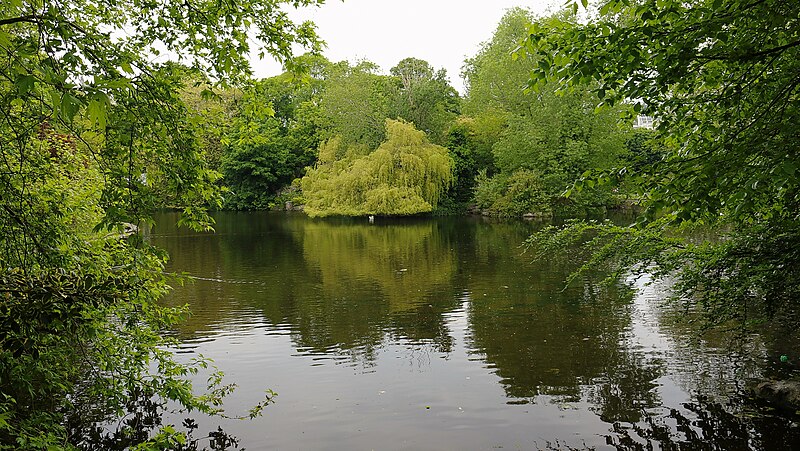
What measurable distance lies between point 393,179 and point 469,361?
27.7 metres

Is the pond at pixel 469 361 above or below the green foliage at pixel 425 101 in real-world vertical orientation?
below

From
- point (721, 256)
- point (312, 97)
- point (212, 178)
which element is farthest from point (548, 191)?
point (212, 178)

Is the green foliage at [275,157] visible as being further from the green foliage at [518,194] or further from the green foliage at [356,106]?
the green foliage at [518,194]

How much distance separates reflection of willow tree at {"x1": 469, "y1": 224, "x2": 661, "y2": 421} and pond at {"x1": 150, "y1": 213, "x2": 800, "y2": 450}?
37 millimetres

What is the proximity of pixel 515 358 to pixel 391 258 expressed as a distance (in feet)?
38.6

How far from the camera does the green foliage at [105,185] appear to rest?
11.4ft

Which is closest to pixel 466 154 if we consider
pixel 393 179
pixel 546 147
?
pixel 393 179

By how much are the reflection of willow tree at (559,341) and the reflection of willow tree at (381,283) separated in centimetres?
102

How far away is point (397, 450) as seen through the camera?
6.33 meters

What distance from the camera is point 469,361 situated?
30.4 feet

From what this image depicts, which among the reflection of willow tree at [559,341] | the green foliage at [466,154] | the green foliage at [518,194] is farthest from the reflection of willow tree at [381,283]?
the green foliage at [466,154]

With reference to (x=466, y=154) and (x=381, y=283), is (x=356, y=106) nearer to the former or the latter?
(x=466, y=154)

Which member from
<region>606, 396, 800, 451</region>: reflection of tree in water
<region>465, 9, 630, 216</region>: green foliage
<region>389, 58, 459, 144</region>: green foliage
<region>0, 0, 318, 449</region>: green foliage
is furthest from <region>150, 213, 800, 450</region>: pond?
<region>389, 58, 459, 144</region>: green foliage

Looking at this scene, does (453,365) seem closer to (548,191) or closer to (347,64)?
(548,191)
